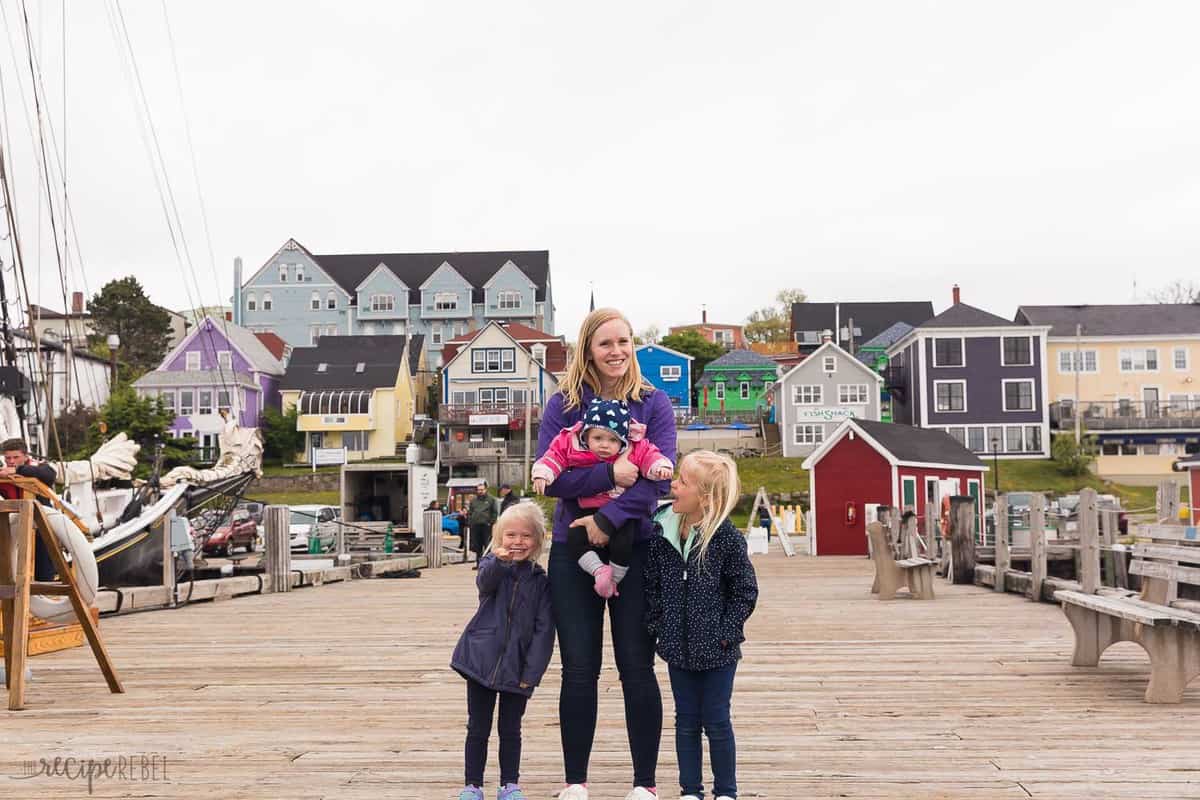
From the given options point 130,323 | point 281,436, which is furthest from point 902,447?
point 130,323

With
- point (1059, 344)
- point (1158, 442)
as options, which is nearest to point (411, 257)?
point (1059, 344)

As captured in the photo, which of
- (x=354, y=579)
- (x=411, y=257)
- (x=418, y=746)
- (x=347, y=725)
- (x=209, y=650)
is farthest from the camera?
(x=411, y=257)

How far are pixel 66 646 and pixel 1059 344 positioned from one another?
227ft

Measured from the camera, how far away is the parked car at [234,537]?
33688 mm

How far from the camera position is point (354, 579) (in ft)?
68.0

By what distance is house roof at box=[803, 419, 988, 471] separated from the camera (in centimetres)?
3269

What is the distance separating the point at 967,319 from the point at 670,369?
59.3 ft

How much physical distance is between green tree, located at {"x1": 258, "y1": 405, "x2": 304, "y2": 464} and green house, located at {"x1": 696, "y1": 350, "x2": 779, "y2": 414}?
84.3 feet

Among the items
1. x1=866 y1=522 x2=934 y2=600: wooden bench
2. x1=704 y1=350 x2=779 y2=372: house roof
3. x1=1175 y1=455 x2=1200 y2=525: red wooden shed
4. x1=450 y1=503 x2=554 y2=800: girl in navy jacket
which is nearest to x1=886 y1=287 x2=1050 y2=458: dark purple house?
x1=704 y1=350 x2=779 y2=372: house roof

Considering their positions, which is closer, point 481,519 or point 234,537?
point 481,519

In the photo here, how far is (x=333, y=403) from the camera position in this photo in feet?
235

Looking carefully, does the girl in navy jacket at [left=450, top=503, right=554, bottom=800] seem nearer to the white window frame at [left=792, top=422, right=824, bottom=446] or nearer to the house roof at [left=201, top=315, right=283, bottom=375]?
the white window frame at [left=792, top=422, right=824, bottom=446]

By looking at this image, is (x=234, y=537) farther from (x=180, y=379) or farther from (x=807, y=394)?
(x=807, y=394)

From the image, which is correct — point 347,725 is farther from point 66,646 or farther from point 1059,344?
point 1059,344
